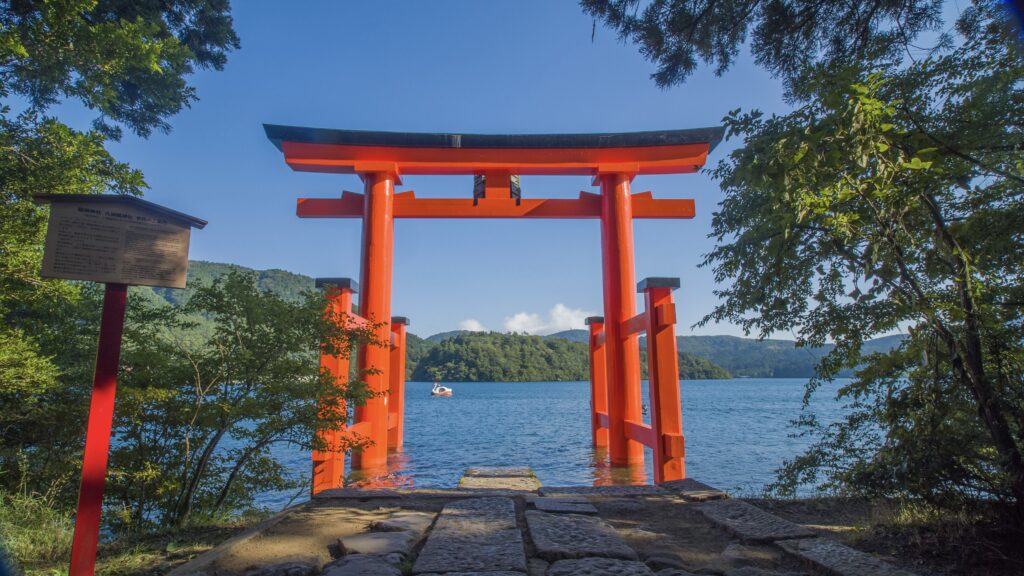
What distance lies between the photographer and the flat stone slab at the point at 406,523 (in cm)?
237

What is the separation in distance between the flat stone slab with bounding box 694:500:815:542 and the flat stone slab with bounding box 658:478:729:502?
0.13 m

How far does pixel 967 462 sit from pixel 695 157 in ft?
17.1

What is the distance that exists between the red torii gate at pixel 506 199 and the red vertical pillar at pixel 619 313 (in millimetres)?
14

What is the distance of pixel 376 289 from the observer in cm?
639

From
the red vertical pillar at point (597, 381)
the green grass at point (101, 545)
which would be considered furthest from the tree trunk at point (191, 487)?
the red vertical pillar at point (597, 381)

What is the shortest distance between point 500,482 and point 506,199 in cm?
386

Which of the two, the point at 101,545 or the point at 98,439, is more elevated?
the point at 98,439

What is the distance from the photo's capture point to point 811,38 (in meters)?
3.37

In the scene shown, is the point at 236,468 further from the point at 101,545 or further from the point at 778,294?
the point at 778,294

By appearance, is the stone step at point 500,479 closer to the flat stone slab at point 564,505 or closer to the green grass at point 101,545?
the flat stone slab at point 564,505

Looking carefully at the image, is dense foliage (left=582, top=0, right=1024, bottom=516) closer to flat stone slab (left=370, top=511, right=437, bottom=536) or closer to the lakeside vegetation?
the lakeside vegetation

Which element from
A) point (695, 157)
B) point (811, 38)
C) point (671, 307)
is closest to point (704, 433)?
point (695, 157)

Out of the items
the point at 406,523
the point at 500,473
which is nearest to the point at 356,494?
the point at 406,523

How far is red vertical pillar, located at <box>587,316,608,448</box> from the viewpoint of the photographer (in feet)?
27.3
